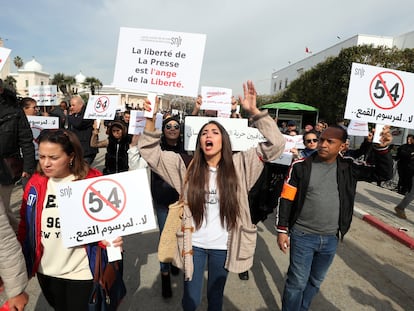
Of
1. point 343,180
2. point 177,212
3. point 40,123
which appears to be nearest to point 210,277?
point 177,212

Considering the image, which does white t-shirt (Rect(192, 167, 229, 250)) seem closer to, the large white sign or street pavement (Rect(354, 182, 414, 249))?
the large white sign

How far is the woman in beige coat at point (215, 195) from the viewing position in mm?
2035

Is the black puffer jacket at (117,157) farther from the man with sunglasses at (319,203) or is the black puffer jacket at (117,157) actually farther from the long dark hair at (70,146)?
the man with sunglasses at (319,203)

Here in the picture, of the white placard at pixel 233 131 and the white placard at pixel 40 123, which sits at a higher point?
the white placard at pixel 233 131

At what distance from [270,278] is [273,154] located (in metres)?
2.17

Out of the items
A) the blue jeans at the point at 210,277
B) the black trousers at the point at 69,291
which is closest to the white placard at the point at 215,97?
the blue jeans at the point at 210,277

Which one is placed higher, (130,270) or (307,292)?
(307,292)

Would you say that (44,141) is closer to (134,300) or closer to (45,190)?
(45,190)

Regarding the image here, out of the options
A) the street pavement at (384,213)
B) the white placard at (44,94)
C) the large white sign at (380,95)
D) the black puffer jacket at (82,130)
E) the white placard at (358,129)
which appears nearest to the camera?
the large white sign at (380,95)

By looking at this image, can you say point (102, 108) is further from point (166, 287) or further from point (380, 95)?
point (380, 95)

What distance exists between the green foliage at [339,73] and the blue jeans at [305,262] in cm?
1906

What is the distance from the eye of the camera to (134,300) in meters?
2.86

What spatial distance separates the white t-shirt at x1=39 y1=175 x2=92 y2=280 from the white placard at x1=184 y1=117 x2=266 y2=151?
7.06ft

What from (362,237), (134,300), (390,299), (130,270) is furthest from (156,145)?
(362,237)
